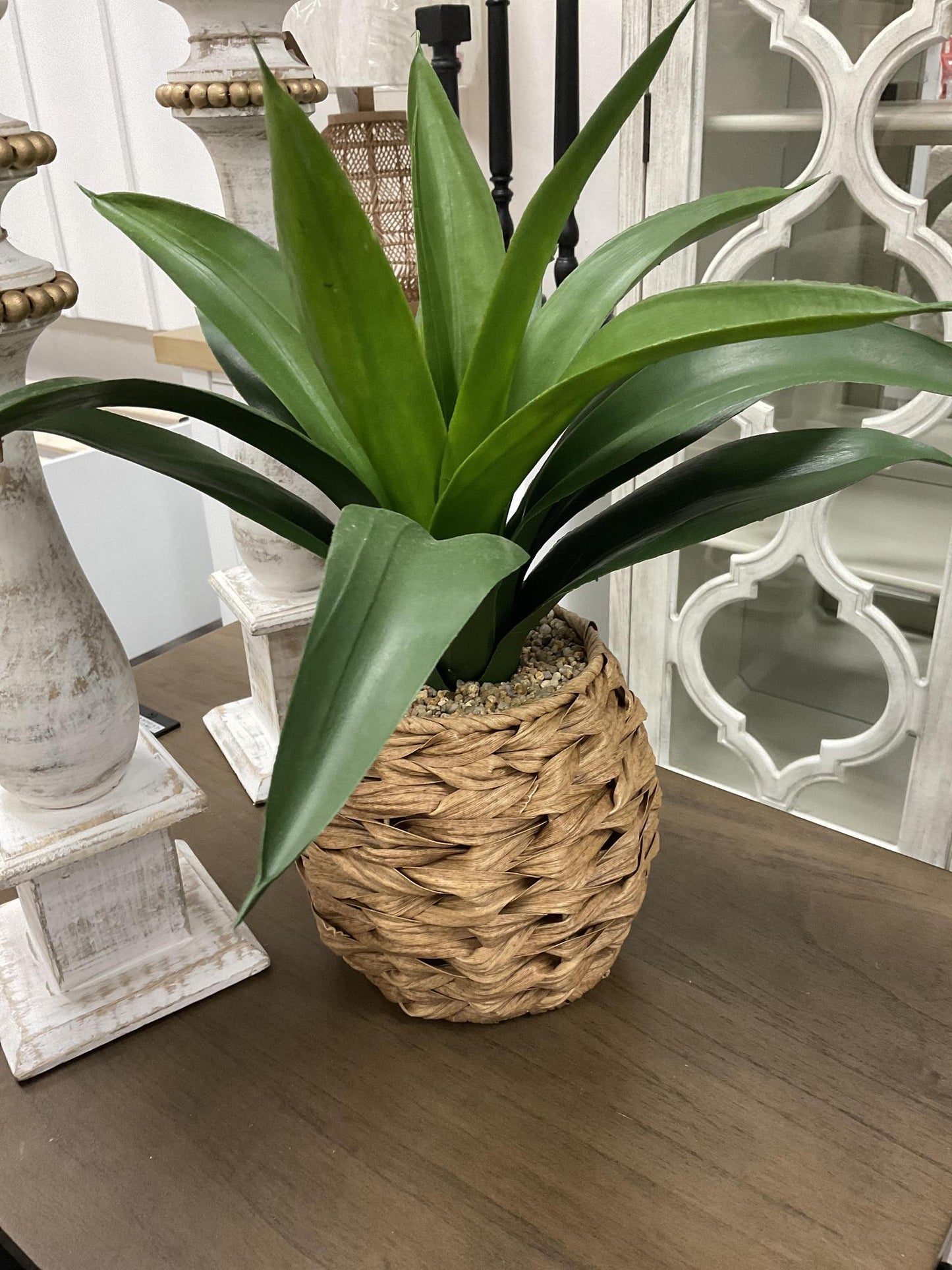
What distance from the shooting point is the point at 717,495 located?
481 millimetres

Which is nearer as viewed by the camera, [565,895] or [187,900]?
[565,895]

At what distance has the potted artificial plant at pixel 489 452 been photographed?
0.38m

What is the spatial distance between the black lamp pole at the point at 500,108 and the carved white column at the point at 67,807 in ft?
2.81

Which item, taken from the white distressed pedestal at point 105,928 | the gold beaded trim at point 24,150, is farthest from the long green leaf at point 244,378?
the white distressed pedestal at point 105,928

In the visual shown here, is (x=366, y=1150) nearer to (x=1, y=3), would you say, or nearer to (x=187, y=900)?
(x=187, y=900)

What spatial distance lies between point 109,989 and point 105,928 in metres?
0.03

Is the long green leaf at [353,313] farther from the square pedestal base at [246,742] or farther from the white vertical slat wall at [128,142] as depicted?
the white vertical slat wall at [128,142]

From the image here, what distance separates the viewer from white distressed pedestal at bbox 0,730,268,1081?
56 centimetres

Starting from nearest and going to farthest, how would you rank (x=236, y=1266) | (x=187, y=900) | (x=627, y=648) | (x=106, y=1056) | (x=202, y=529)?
(x=236, y=1266) < (x=106, y=1056) < (x=187, y=900) < (x=627, y=648) < (x=202, y=529)

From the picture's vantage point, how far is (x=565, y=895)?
488 millimetres

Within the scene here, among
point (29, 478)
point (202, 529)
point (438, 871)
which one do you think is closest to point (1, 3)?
point (29, 478)

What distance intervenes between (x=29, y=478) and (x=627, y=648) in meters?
0.94

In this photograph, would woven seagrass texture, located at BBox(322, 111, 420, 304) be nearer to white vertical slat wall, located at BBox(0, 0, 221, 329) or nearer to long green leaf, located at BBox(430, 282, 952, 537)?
white vertical slat wall, located at BBox(0, 0, 221, 329)

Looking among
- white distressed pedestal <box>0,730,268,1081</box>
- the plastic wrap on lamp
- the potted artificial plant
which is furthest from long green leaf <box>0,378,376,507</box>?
the plastic wrap on lamp
